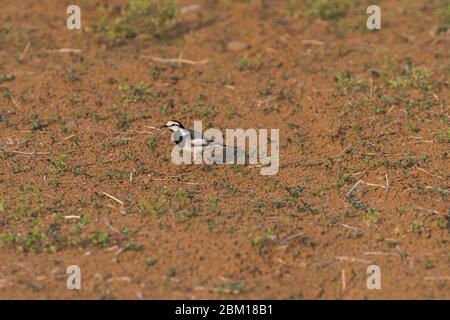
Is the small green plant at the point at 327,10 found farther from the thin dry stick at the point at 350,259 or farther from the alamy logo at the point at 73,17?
the thin dry stick at the point at 350,259

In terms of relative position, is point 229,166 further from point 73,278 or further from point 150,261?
point 73,278

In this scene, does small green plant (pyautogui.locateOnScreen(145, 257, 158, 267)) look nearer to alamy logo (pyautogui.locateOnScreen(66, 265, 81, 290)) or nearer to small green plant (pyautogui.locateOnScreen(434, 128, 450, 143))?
alamy logo (pyautogui.locateOnScreen(66, 265, 81, 290))

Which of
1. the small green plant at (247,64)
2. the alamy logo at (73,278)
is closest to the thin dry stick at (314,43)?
the small green plant at (247,64)

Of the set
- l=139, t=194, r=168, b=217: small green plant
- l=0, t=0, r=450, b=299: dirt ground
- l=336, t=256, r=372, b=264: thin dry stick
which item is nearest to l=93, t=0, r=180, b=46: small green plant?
l=0, t=0, r=450, b=299: dirt ground

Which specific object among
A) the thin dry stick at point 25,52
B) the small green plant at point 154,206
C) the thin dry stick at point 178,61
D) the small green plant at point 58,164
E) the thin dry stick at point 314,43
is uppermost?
the thin dry stick at point 314,43

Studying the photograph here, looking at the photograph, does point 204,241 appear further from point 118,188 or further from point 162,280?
point 118,188

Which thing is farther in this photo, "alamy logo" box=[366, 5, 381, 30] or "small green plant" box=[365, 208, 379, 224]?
"alamy logo" box=[366, 5, 381, 30]

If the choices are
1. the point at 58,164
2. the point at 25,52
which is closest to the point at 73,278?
the point at 58,164
